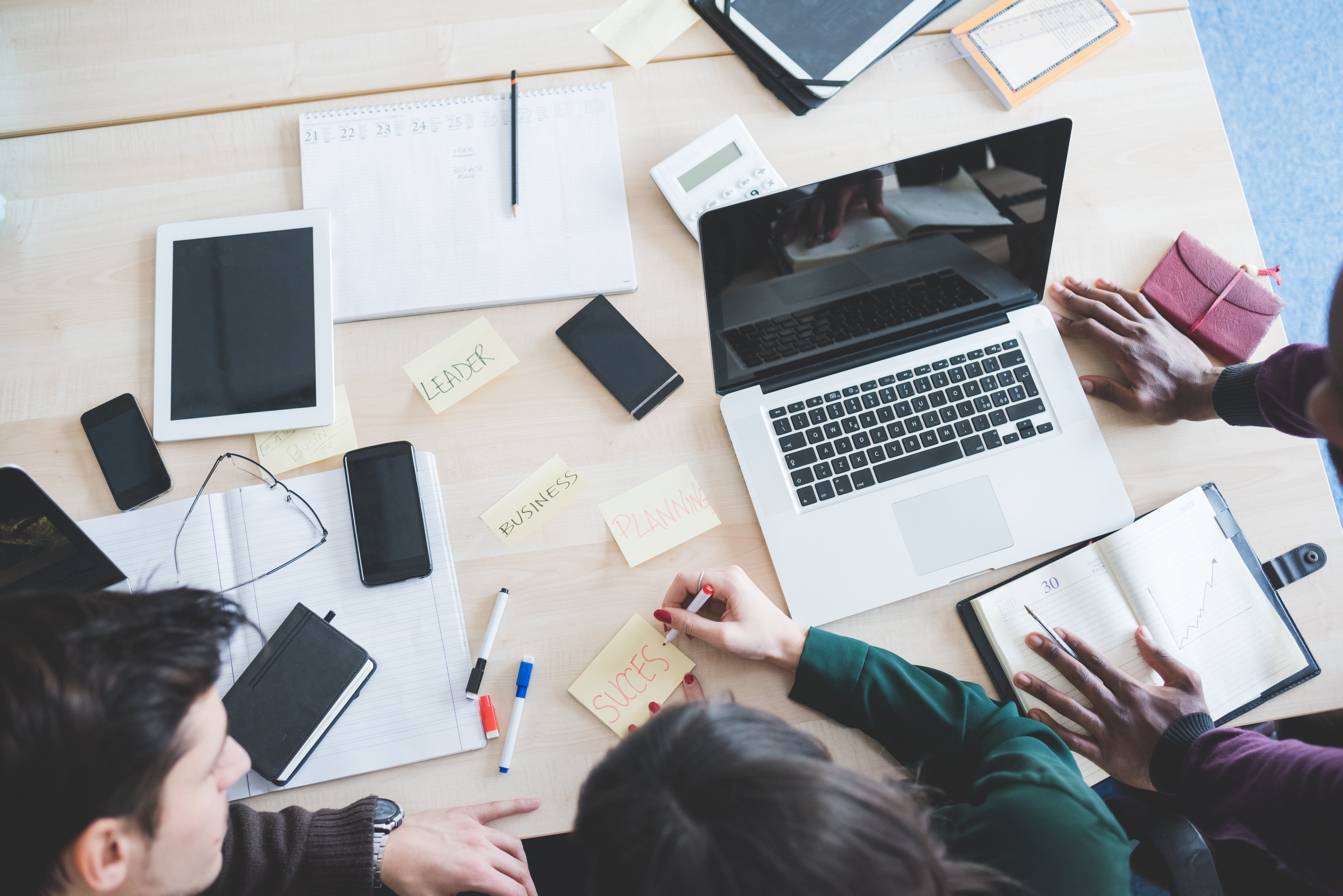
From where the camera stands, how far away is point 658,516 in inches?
33.7

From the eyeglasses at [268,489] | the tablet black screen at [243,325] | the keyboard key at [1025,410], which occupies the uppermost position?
the tablet black screen at [243,325]

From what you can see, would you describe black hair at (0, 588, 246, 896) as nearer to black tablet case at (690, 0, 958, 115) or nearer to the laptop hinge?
the laptop hinge

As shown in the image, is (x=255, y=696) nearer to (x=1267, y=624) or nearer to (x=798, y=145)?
(x=798, y=145)

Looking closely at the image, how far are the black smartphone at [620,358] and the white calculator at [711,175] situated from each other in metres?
0.14

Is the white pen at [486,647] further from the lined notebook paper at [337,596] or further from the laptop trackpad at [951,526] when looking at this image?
the laptop trackpad at [951,526]

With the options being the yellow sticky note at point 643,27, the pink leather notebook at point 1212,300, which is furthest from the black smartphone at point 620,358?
the pink leather notebook at point 1212,300

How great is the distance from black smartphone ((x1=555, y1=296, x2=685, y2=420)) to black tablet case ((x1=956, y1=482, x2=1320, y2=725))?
0.40 m

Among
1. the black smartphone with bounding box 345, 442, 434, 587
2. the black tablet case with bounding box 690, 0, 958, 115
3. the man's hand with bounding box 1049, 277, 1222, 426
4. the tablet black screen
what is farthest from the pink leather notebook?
the tablet black screen

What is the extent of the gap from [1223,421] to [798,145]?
57cm

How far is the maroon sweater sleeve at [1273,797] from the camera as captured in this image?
2.31 feet

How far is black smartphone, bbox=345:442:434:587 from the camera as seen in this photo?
0.83m

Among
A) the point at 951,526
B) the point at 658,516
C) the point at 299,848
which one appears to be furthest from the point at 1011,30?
the point at 299,848

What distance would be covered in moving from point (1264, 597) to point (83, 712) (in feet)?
3.57

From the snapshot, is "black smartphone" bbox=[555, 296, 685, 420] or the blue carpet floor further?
the blue carpet floor
